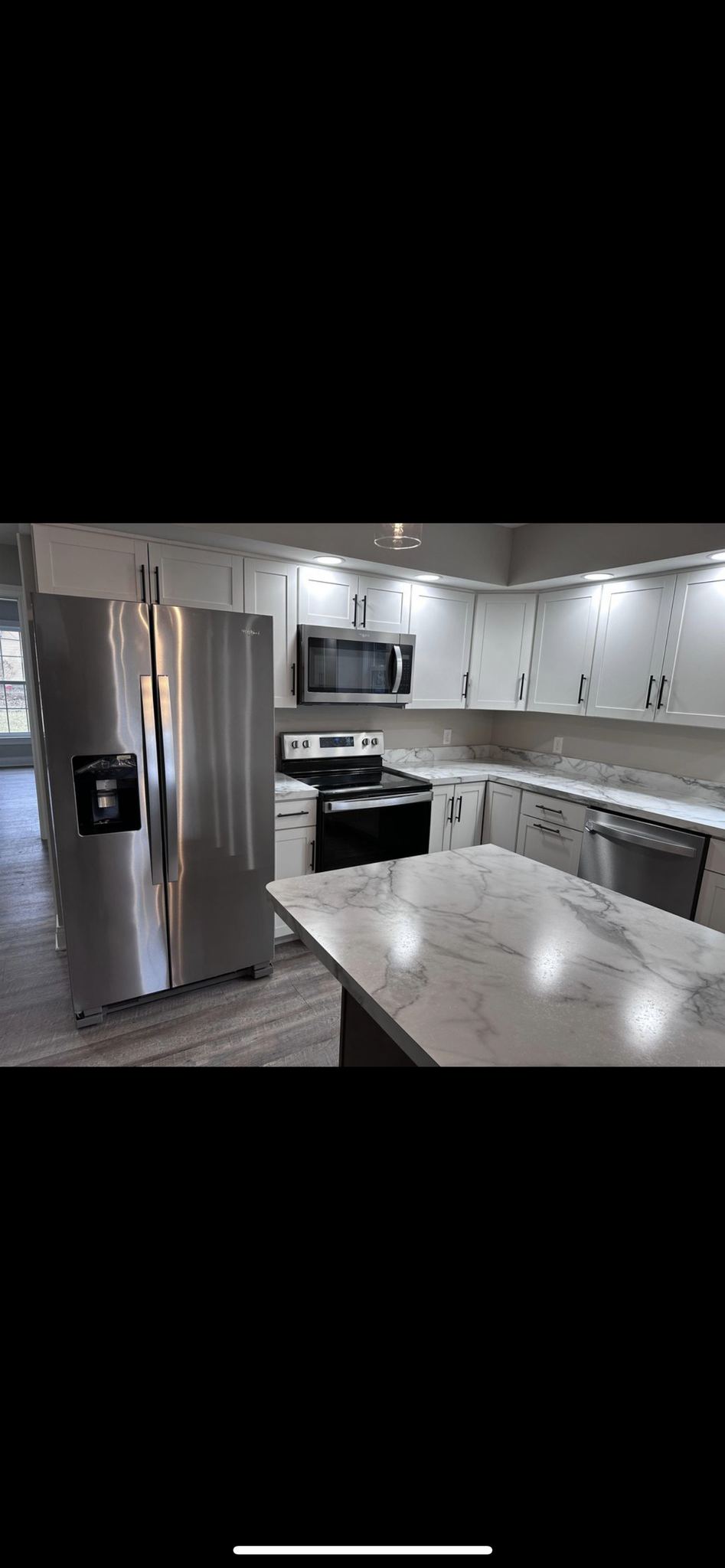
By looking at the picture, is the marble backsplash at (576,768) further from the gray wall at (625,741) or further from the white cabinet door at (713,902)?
the white cabinet door at (713,902)

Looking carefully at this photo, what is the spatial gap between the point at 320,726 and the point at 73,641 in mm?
1608

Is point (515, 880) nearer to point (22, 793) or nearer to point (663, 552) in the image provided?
point (663, 552)

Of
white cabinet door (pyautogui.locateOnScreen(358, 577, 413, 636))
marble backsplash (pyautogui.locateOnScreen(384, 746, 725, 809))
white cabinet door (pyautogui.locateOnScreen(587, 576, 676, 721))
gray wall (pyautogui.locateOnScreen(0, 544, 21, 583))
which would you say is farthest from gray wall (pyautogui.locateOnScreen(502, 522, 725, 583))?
gray wall (pyautogui.locateOnScreen(0, 544, 21, 583))

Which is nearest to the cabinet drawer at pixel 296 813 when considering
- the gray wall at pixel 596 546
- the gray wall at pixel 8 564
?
the gray wall at pixel 596 546

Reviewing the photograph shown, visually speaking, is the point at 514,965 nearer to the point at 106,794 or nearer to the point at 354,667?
the point at 106,794

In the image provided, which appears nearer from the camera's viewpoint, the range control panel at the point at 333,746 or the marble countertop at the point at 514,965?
the marble countertop at the point at 514,965

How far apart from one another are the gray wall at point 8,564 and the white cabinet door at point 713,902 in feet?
21.2

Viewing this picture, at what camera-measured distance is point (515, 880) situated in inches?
59.5

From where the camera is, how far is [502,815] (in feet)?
11.5

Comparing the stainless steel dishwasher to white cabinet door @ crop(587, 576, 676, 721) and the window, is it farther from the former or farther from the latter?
the window

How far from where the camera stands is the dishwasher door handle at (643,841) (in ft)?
8.09

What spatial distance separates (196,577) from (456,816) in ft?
6.35

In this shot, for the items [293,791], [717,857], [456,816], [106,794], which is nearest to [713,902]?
[717,857]

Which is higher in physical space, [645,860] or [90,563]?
[90,563]
